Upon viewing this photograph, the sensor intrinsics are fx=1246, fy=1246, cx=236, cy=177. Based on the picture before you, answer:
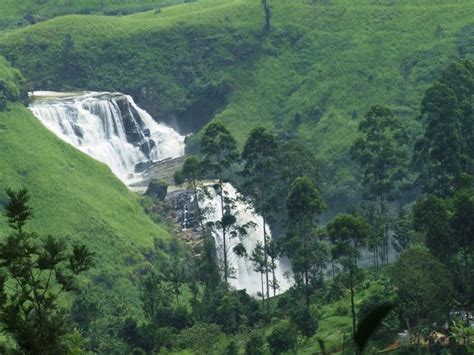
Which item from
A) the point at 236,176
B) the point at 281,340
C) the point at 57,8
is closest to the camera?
the point at 281,340

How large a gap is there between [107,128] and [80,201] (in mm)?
24480

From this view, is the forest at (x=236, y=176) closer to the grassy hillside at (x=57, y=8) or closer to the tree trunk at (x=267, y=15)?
the tree trunk at (x=267, y=15)

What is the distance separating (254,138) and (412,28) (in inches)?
2525

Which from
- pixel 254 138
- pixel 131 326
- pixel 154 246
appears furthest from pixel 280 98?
pixel 131 326

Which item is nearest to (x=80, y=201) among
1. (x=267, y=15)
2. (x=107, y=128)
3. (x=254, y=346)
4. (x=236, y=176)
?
(x=107, y=128)

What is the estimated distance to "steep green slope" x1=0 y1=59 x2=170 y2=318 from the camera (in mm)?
110938

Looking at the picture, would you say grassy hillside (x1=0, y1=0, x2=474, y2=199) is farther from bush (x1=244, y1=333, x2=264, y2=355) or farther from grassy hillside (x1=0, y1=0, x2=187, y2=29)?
bush (x1=244, y1=333, x2=264, y2=355)

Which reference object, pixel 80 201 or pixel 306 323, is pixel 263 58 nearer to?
pixel 80 201

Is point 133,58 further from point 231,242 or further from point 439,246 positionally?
point 439,246

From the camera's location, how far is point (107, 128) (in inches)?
5571

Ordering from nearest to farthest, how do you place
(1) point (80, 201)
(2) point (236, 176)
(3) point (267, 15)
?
(1) point (80, 201) < (2) point (236, 176) < (3) point (267, 15)

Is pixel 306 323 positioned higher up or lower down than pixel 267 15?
lower down

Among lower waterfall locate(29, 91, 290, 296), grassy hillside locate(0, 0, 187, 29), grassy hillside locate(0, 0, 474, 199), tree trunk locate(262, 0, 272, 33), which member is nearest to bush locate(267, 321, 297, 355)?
lower waterfall locate(29, 91, 290, 296)

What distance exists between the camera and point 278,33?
6521 inches
